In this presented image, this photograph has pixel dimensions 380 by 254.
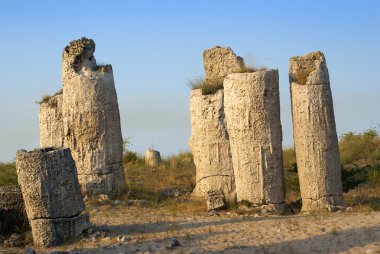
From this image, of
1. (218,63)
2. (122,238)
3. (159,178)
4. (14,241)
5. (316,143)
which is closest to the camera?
(122,238)

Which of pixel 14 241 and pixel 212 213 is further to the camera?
pixel 212 213

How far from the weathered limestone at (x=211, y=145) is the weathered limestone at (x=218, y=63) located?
0.69 m

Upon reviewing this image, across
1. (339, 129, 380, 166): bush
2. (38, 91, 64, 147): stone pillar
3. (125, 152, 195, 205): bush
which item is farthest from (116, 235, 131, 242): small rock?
(339, 129, 380, 166): bush

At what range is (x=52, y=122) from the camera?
18750 millimetres

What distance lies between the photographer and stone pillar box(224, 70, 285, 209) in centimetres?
1434

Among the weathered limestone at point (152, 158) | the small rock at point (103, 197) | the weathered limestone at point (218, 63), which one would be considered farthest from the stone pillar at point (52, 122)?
the weathered limestone at point (152, 158)

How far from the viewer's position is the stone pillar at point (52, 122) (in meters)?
18.7

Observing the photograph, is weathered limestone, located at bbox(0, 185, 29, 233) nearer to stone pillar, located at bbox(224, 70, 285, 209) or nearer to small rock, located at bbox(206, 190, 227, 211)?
small rock, located at bbox(206, 190, 227, 211)

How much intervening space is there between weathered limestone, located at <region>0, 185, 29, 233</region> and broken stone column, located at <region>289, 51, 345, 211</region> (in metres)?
5.66

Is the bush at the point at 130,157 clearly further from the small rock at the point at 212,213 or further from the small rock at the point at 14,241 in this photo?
the small rock at the point at 14,241

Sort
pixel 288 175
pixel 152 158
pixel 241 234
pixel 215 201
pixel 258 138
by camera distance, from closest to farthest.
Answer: pixel 241 234 → pixel 258 138 → pixel 215 201 → pixel 288 175 → pixel 152 158

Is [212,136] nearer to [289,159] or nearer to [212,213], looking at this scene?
[212,213]

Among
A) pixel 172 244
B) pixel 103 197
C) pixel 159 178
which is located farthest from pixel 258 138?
pixel 159 178

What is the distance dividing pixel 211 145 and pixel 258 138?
239cm
